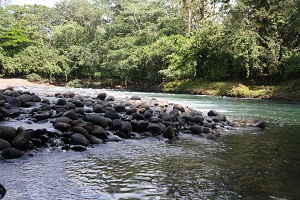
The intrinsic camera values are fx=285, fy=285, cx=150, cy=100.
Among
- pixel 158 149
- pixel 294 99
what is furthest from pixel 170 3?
pixel 158 149

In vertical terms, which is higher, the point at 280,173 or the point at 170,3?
the point at 170,3

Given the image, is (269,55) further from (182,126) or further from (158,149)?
(158,149)

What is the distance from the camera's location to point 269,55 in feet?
65.1

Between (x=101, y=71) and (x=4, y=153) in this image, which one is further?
(x=101, y=71)

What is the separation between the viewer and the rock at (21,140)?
4278 mm

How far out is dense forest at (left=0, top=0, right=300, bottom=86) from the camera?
20188mm

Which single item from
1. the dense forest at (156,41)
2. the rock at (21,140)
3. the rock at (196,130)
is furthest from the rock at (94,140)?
the dense forest at (156,41)

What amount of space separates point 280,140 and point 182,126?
226 cm

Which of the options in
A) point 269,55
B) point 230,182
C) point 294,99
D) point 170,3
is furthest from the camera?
point 170,3

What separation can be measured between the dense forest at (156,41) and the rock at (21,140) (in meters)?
15.8

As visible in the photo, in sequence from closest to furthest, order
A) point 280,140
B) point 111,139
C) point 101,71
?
point 111,139
point 280,140
point 101,71

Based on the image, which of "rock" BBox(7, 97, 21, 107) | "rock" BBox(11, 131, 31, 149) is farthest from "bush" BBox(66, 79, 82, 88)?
"rock" BBox(11, 131, 31, 149)

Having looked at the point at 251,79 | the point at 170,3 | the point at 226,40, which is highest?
the point at 170,3

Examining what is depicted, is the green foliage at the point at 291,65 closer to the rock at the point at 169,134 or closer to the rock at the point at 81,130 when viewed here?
the rock at the point at 169,134
